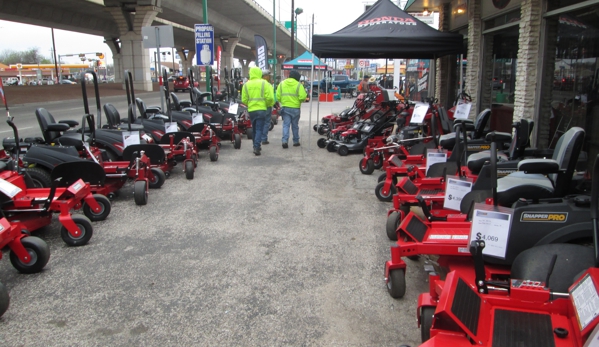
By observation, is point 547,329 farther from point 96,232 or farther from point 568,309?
point 96,232

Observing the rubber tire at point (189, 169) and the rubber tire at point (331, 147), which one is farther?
the rubber tire at point (331, 147)

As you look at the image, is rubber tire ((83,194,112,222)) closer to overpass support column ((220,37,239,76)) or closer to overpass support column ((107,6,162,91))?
overpass support column ((107,6,162,91))

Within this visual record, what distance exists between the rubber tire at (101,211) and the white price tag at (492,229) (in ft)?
14.5

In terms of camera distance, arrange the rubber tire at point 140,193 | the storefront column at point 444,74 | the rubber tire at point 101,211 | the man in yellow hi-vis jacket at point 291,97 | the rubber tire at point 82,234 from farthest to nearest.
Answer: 1. the storefront column at point 444,74
2. the man in yellow hi-vis jacket at point 291,97
3. the rubber tire at point 140,193
4. the rubber tire at point 101,211
5. the rubber tire at point 82,234

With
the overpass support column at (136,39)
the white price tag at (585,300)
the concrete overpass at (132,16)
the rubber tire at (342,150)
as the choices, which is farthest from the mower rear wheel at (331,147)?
the overpass support column at (136,39)

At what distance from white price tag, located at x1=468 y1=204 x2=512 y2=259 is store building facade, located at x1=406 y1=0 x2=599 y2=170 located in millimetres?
4727

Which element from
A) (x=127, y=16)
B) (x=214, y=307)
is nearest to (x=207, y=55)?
(x=214, y=307)

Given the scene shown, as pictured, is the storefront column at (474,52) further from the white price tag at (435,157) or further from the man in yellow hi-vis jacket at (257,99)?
the white price tag at (435,157)

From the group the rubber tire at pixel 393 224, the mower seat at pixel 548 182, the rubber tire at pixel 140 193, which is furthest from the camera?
the rubber tire at pixel 140 193

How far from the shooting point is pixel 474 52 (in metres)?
11.1

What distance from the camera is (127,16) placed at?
36.6 meters

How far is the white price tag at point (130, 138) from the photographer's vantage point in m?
7.30

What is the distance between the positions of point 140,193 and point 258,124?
499 centimetres

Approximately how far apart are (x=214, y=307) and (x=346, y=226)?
2436mm
